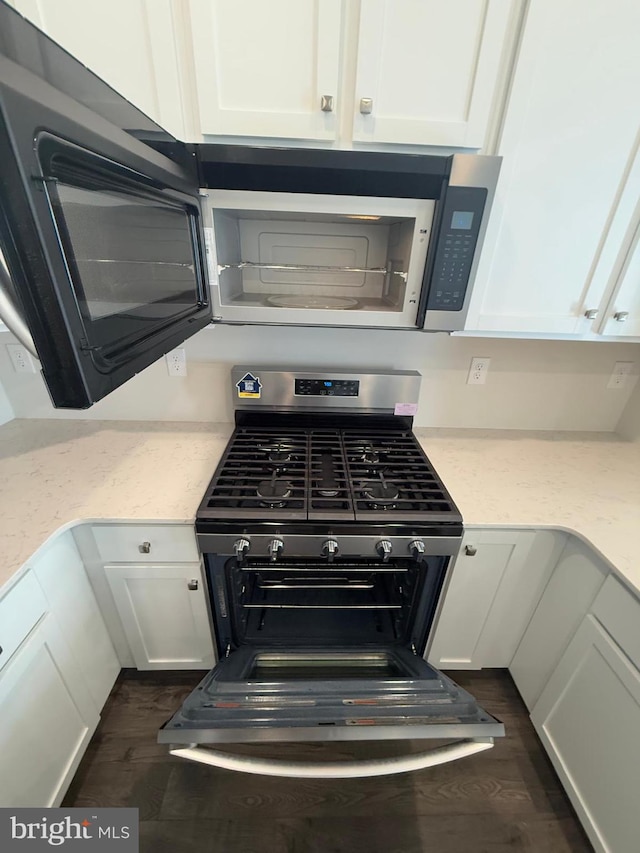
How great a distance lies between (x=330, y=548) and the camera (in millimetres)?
1050

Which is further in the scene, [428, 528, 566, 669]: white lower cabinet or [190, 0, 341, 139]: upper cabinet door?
[428, 528, 566, 669]: white lower cabinet

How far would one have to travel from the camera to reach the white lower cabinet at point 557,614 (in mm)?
1096

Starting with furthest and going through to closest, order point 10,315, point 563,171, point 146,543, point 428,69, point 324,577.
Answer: point 324,577
point 146,543
point 563,171
point 428,69
point 10,315

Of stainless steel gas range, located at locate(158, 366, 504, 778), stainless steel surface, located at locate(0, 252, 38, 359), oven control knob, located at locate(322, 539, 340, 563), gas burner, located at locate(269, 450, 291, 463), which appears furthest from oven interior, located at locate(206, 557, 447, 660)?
stainless steel surface, located at locate(0, 252, 38, 359)

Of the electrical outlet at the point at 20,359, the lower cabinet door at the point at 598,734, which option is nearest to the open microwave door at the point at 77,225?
the electrical outlet at the point at 20,359

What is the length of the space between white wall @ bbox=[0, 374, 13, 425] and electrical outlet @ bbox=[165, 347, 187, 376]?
0.71 m

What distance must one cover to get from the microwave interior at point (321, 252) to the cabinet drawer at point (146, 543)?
0.72 metres

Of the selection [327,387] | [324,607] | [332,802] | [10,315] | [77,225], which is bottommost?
[332,802]

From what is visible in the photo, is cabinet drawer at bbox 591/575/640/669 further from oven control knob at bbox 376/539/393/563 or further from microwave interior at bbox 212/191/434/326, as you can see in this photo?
microwave interior at bbox 212/191/434/326

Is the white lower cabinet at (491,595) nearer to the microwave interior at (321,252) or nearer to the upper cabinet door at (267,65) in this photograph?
the microwave interior at (321,252)

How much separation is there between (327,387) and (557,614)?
113cm

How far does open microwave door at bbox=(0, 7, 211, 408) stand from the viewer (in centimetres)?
41

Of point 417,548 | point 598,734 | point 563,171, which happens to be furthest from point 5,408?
point 598,734

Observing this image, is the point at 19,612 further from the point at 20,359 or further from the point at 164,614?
the point at 20,359
